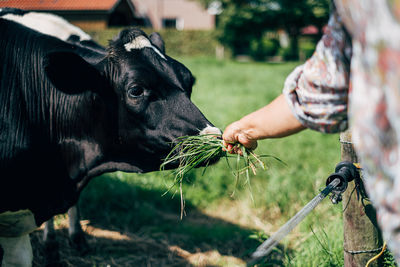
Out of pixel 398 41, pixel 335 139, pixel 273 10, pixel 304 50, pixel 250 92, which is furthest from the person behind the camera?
pixel 304 50

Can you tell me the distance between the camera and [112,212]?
3.92 m

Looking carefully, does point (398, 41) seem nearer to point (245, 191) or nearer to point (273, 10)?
point (245, 191)

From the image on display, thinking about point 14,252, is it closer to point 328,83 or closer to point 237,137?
point 237,137

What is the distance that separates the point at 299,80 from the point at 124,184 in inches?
127

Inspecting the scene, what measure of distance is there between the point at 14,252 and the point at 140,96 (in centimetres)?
129

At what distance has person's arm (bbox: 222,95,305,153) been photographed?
4.62 feet

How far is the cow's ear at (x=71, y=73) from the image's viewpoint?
250 cm

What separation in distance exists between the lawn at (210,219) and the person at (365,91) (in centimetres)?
144

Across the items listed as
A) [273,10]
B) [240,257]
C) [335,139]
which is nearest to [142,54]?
[240,257]

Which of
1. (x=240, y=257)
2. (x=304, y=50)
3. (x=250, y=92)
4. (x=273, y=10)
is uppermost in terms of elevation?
(x=273, y=10)

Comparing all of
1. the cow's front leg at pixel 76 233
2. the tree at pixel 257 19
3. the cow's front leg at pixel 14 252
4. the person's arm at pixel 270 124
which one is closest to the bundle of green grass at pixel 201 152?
the person's arm at pixel 270 124

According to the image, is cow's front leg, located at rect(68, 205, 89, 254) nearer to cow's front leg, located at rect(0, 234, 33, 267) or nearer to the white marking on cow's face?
cow's front leg, located at rect(0, 234, 33, 267)

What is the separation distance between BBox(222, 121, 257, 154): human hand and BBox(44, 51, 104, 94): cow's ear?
109 cm

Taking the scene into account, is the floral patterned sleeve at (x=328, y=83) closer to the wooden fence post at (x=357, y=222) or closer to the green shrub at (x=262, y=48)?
the wooden fence post at (x=357, y=222)
